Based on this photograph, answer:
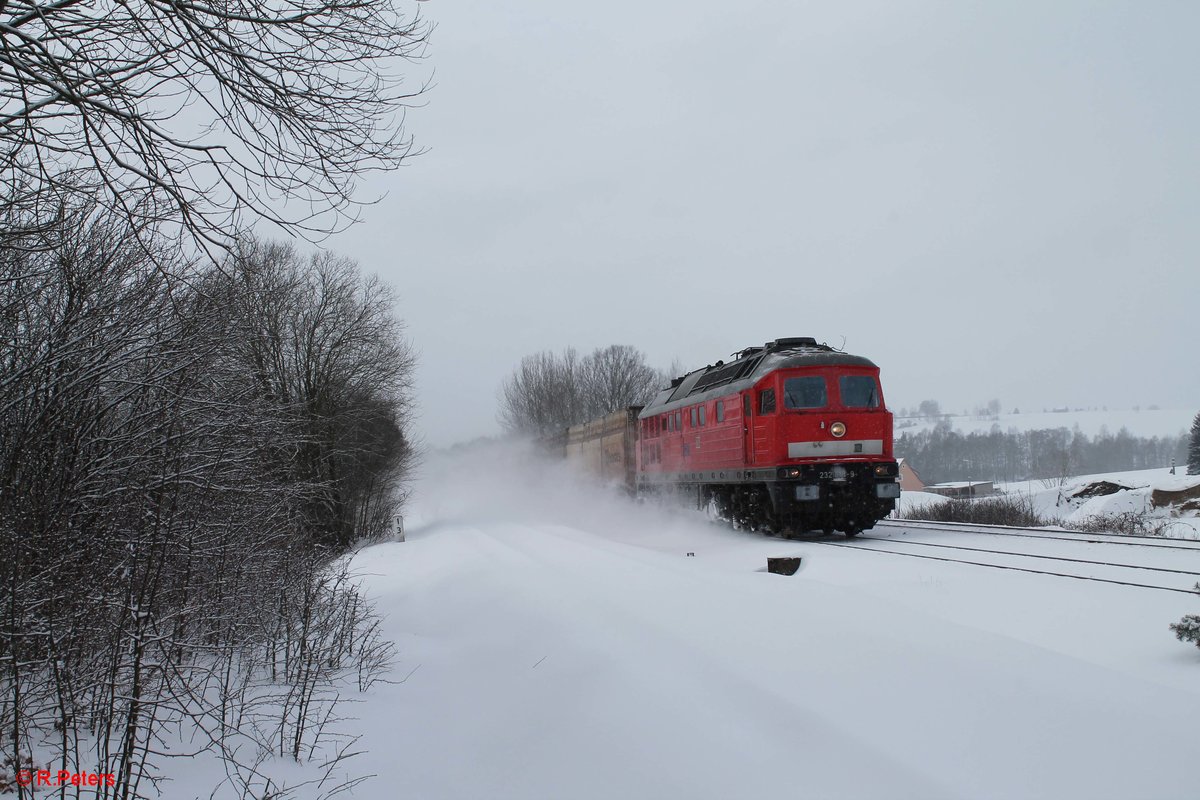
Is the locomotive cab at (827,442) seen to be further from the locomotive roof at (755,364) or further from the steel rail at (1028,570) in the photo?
the steel rail at (1028,570)

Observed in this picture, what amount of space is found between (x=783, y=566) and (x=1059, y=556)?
11.3 feet

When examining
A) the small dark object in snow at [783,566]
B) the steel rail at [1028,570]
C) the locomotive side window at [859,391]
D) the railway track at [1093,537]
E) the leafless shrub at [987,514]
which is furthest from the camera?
the leafless shrub at [987,514]

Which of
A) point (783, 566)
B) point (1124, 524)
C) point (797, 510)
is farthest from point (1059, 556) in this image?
point (1124, 524)

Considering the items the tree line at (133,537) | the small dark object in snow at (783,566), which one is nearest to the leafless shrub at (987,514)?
the small dark object in snow at (783,566)

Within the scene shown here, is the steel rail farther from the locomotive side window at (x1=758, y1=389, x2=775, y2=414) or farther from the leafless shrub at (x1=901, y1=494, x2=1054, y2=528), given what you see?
the leafless shrub at (x1=901, y1=494, x2=1054, y2=528)

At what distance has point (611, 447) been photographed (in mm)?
28578

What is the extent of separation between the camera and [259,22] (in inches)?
197

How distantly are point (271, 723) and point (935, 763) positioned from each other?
4.46 metres

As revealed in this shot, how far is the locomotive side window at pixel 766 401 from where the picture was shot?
14859mm

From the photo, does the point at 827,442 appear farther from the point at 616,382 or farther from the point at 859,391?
the point at 616,382

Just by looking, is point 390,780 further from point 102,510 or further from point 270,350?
point 270,350

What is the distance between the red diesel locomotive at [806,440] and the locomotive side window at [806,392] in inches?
0.7

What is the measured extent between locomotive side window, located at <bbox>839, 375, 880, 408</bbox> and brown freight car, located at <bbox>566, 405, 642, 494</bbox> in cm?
1107

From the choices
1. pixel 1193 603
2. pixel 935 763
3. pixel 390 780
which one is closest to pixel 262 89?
pixel 390 780
